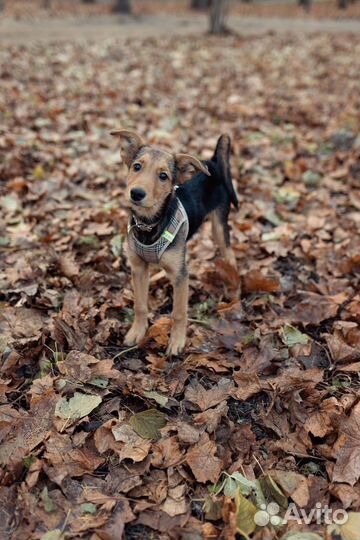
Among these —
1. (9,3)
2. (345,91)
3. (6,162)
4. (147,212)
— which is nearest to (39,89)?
(6,162)

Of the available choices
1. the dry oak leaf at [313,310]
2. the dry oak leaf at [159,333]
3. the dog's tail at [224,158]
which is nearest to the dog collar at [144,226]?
the dry oak leaf at [159,333]

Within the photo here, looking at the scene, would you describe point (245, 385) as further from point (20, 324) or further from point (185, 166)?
point (20, 324)

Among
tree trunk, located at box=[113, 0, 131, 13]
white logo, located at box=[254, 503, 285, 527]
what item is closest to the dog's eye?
white logo, located at box=[254, 503, 285, 527]

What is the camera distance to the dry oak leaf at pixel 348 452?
9.84 ft

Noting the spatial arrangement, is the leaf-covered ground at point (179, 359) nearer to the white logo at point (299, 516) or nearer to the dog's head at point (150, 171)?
the white logo at point (299, 516)

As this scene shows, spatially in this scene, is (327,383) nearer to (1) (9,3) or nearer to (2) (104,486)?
(2) (104,486)

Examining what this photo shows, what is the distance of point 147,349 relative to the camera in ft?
13.7

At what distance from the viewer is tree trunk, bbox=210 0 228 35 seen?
20.8 metres

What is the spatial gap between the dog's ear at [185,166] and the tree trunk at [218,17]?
19248 millimetres

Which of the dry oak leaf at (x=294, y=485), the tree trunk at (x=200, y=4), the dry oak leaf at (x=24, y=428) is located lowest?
the dry oak leaf at (x=294, y=485)

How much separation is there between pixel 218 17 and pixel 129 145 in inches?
778

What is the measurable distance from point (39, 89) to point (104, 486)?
32.2ft

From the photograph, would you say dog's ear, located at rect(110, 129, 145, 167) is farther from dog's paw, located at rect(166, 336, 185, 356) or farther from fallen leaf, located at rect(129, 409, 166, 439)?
fallen leaf, located at rect(129, 409, 166, 439)

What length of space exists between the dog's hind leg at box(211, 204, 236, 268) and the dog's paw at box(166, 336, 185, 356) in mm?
1121
